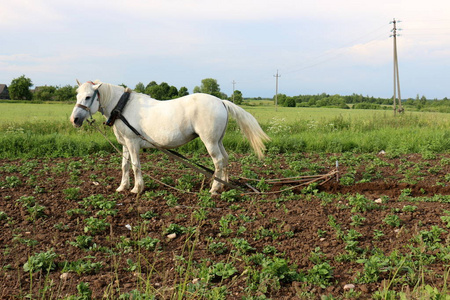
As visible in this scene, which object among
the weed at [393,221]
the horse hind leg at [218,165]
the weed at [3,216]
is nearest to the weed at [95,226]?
the weed at [3,216]

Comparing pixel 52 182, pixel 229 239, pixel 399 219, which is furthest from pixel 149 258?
pixel 52 182

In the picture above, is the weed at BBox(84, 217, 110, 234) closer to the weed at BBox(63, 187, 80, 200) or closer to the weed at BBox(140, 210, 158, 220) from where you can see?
the weed at BBox(140, 210, 158, 220)

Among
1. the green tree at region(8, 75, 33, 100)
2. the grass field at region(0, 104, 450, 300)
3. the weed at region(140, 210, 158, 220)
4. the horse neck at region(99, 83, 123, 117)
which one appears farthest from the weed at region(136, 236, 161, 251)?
the green tree at region(8, 75, 33, 100)

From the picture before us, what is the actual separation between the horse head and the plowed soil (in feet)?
4.08

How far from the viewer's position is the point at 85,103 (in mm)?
5805

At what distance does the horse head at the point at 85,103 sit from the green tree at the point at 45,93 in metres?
57.7

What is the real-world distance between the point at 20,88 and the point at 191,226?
65.5 m

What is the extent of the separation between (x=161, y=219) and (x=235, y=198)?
136 centimetres

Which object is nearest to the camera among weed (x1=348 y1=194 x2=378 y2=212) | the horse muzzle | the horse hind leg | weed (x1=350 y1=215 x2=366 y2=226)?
weed (x1=350 y1=215 x2=366 y2=226)

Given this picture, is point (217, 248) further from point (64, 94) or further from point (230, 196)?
point (64, 94)

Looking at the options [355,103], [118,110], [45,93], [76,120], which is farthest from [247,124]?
[355,103]

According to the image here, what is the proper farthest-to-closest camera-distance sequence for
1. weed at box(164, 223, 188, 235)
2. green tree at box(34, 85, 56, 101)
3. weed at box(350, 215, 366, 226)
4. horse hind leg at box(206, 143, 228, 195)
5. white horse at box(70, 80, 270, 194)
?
green tree at box(34, 85, 56, 101), horse hind leg at box(206, 143, 228, 195), white horse at box(70, 80, 270, 194), weed at box(350, 215, 366, 226), weed at box(164, 223, 188, 235)

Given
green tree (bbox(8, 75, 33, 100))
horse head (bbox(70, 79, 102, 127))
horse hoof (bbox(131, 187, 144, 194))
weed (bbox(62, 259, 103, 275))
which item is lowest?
weed (bbox(62, 259, 103, 275))

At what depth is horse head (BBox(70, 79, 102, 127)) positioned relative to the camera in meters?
5.73
